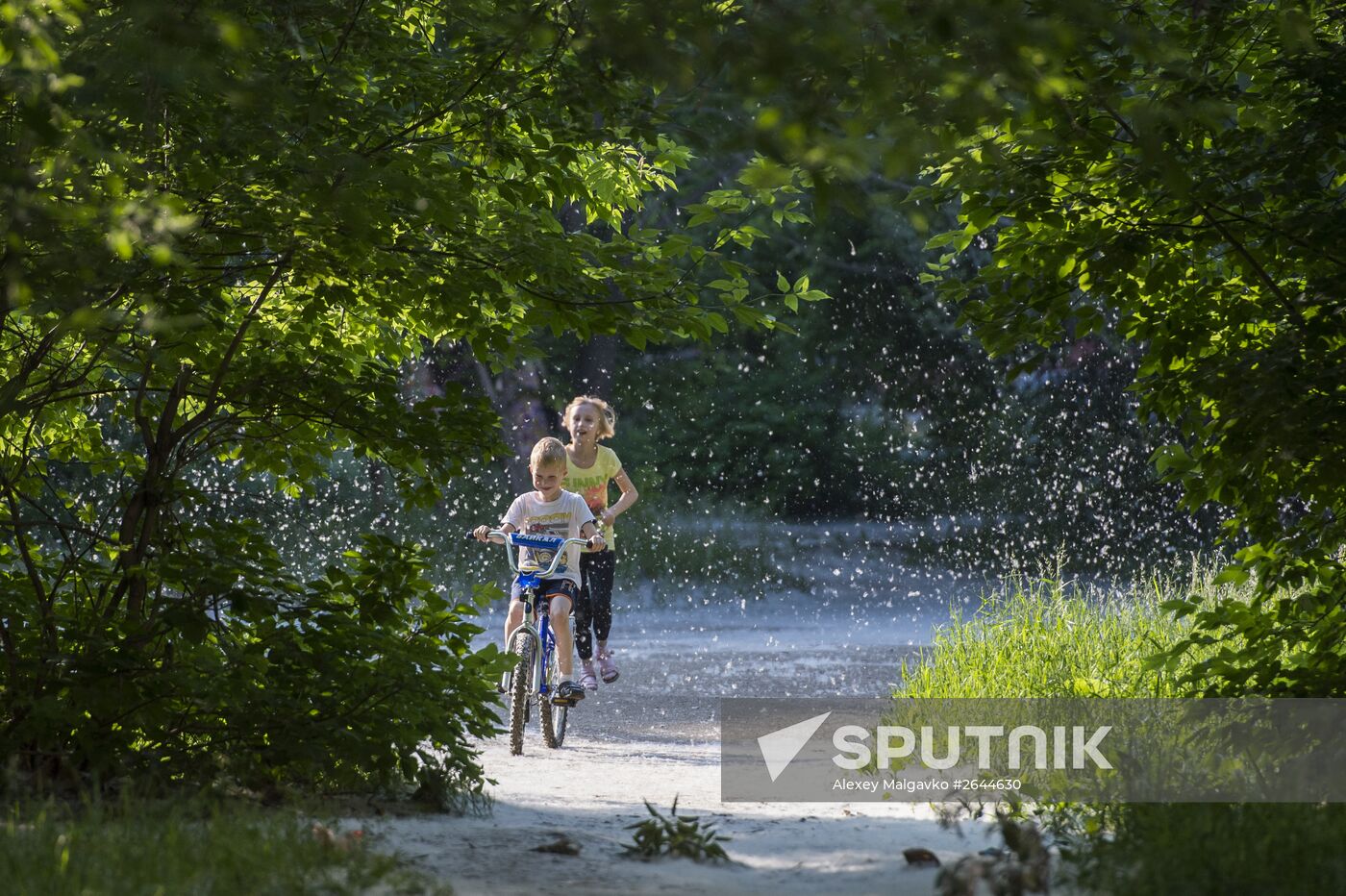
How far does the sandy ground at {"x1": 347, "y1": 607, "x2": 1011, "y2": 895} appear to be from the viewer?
4.29m

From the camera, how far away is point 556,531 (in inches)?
336

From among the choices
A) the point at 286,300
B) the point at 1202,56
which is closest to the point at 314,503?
the point at 286,300

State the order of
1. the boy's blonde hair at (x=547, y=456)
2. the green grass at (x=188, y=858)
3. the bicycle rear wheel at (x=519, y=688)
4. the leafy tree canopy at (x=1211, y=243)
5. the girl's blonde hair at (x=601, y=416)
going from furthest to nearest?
the girl's blonde hair at (x=601, y=416)
the boy's blonde hair at (x=547, y=456)
the bicycle rear wheel at (x=519, y=688)
the leafy tree canopy at (x=1211, y=243)
the green grass at (x=188, y=858)

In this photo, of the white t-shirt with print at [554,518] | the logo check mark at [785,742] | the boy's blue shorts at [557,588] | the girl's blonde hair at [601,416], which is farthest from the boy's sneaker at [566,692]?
the girl's blonde hair at [601,416]

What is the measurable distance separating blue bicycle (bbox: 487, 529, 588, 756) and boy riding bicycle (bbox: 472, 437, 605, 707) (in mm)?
42

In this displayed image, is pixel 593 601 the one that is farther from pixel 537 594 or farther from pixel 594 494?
pixel 537 594

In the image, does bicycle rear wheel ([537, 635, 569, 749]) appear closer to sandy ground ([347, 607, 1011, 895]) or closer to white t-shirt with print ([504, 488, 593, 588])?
sandy ground ([347, 607, 1011, 895])

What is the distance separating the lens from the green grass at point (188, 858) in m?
3.35

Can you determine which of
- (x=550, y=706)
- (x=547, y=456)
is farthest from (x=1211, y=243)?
(x=550, y=706)

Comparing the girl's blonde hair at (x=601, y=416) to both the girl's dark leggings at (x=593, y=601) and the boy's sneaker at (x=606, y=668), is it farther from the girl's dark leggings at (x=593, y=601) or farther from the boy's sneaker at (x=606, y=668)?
the boy's sneaker at (x=606, y=668)

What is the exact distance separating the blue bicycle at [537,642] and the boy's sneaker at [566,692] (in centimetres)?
2

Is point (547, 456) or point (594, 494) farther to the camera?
point (594, 494)

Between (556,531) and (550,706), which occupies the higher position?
(556,531)

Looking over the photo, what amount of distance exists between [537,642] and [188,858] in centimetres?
486
